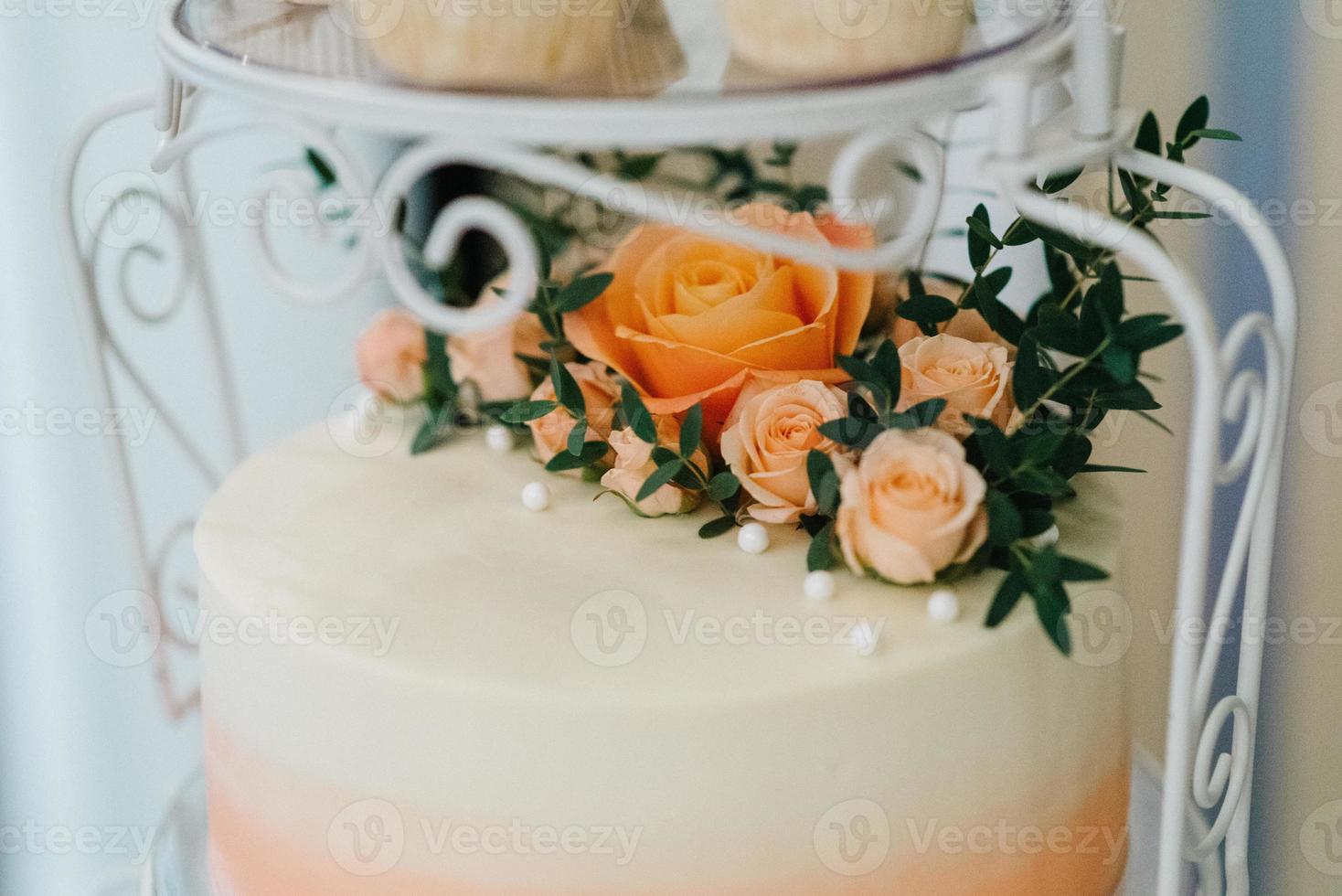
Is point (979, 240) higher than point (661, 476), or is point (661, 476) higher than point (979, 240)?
point (979, 240)

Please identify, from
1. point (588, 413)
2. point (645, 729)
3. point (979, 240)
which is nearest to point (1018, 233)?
point (979, 240)

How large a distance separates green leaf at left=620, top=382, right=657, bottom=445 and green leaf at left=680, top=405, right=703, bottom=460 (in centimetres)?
2

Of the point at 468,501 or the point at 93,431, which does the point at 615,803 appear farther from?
the point at 93,431

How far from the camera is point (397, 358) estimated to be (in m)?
1.10

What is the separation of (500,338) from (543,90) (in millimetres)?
379

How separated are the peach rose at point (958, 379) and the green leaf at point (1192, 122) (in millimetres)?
198

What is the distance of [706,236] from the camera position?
0.94 metres

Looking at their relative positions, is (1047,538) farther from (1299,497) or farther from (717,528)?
(1299,497)

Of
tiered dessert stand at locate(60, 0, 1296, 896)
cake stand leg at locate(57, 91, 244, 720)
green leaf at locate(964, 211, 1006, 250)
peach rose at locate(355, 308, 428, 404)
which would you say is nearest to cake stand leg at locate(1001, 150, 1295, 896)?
tiered dessert stand at locate(60, 0, 1296, 896)

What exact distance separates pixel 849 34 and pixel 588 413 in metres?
0.37

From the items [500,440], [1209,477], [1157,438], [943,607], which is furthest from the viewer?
[1157,438]

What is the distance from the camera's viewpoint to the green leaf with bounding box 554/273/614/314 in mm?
940

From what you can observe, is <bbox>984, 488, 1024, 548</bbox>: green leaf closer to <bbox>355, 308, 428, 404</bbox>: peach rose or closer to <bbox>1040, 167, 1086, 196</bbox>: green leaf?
<bbox>1040, 167, 1086, 196</bbox>: green leaf

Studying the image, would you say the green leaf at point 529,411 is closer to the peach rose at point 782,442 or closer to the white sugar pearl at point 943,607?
the peach rose at point 782,442
